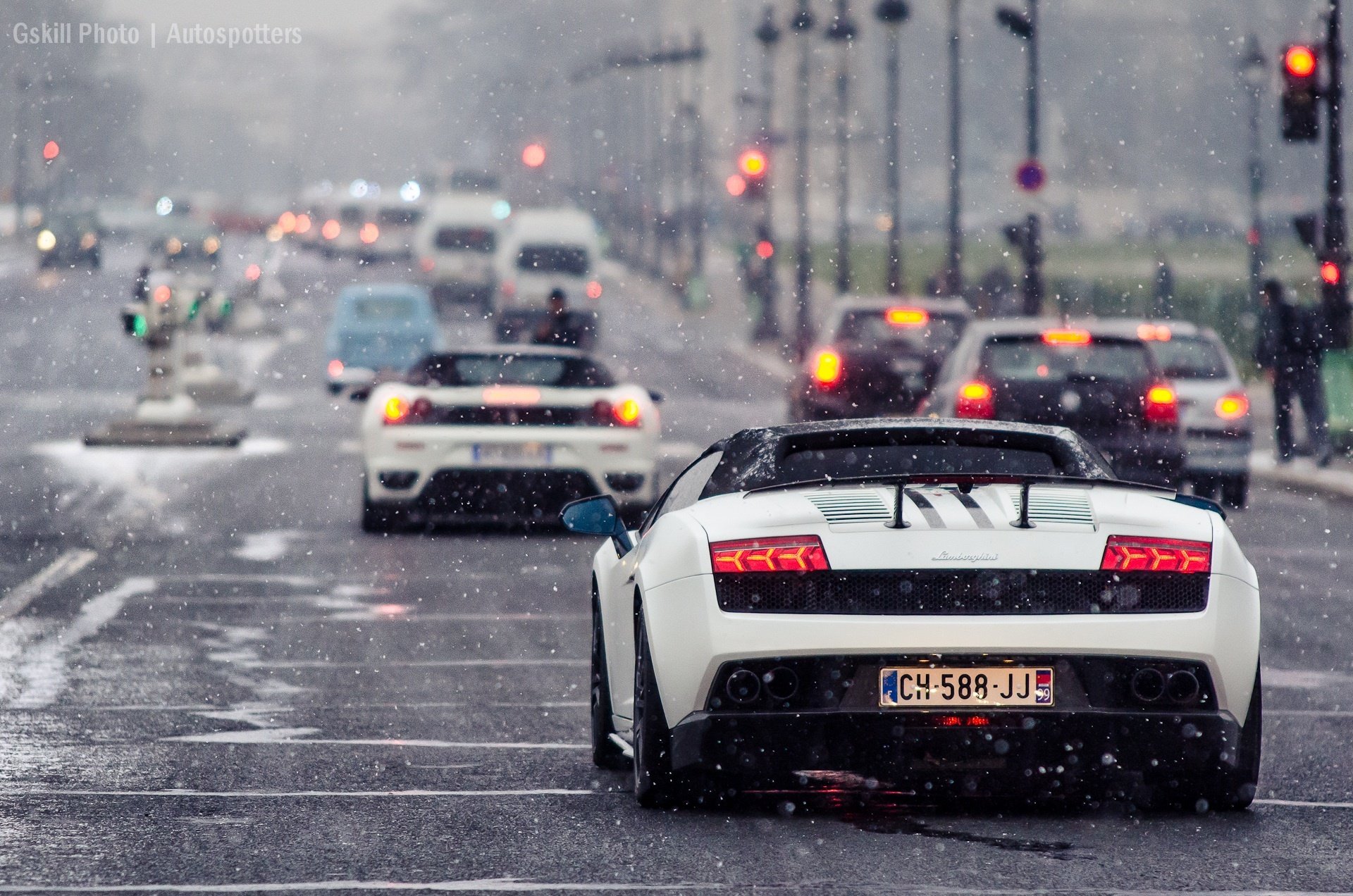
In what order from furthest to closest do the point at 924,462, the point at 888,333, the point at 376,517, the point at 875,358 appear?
the point at 888,333 → the point at 875,358 → the point at 376,517 → the point at 924,462

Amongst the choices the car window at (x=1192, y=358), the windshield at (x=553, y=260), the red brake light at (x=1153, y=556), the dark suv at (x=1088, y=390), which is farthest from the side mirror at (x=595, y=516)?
the windshield at (x=553, y=260)

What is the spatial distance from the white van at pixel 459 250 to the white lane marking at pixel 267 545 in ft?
144

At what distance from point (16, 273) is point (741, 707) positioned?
71912 millimetres

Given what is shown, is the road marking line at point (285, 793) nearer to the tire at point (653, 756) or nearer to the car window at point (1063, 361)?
the tire at point (653, 756)

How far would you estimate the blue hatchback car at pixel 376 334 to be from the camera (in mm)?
38281

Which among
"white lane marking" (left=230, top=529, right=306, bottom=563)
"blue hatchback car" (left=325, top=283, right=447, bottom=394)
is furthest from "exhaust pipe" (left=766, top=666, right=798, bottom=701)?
"blue hatchback car" (left=325, top=283, right=447, bottom=394)

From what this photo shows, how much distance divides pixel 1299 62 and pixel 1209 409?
12.2ft

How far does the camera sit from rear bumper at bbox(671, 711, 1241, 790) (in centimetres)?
734

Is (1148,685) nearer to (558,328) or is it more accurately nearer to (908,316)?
(558,328)

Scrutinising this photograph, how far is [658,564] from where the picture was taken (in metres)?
7.84

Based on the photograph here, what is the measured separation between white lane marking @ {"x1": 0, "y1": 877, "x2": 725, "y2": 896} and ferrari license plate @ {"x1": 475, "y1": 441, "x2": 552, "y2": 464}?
38.6 ft

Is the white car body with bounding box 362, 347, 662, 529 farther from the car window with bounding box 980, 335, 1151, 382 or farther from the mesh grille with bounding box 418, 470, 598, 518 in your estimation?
the car window with bounding box 980, 335, 1151, 382

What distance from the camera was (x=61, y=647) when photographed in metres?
12.3

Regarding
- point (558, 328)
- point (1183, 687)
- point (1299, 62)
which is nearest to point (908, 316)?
point (558, 328)
